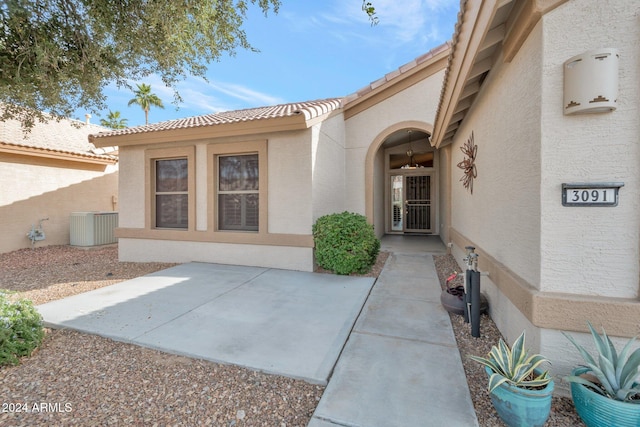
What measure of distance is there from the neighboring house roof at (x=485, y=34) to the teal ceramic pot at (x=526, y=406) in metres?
3.02

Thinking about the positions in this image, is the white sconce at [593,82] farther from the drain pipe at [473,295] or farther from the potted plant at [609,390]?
the drain pipe at [473,295]

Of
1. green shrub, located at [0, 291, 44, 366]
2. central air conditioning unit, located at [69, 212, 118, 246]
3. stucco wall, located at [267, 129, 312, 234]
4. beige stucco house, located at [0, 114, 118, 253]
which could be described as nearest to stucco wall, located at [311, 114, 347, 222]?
stucco wall, located at [267, 129, 312, 234]

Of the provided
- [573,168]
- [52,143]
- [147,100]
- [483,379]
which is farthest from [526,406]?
[147,100]

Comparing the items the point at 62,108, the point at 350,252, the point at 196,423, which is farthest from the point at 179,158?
the point at 196,423

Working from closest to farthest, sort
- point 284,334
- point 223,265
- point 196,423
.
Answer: point 196,423, point 284,334, point 223,265

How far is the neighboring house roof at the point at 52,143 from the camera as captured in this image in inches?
373

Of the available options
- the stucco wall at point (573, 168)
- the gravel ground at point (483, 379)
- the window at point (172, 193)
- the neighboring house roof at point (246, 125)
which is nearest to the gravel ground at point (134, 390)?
the gravel ground at point (483, 379)

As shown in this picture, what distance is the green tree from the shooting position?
4184mm

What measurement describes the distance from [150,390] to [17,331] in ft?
6.12

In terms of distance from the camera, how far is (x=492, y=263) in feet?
12.5

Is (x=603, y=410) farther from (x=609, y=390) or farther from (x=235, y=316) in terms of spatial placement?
(x=235, y=316)

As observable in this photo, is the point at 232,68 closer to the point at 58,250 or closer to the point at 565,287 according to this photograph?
the point at 565,287

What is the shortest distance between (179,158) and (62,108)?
2.67 metres

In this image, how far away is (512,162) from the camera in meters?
3.15
